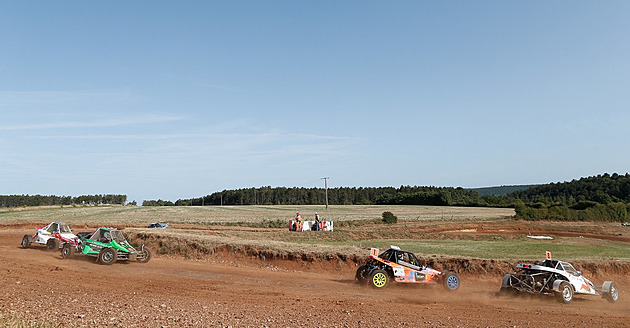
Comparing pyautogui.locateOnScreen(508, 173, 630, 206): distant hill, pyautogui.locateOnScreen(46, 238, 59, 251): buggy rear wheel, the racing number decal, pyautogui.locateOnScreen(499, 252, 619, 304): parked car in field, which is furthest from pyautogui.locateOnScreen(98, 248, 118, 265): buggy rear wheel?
pyautogui.locateOnScreen(508, 173, 630, 206): distant hill

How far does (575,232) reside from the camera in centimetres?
5584

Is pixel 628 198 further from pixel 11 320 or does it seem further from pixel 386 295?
pixel 11 320

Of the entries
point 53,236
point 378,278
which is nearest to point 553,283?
point 378,278

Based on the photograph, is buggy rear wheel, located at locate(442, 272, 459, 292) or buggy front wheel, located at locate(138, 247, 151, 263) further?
buggy front wheel, located at locate(138, 247, 151, 263)

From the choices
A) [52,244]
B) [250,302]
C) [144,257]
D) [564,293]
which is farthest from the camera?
[52,244]

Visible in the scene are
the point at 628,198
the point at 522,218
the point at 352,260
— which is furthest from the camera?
the point at 628,198

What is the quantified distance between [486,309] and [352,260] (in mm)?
9589

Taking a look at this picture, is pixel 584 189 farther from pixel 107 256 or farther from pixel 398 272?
pixel 107 256

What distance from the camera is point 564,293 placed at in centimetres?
1480

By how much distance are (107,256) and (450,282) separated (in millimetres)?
15463

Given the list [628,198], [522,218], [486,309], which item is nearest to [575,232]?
[522,218]

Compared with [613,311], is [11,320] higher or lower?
higher

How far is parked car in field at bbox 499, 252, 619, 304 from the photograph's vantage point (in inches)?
586

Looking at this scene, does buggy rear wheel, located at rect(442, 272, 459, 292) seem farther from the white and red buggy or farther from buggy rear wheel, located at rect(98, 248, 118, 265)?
the white and red buggy
